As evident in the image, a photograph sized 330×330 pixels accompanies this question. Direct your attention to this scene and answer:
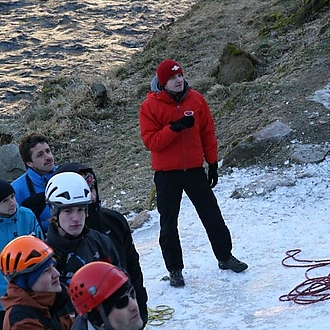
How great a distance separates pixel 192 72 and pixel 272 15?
262cm

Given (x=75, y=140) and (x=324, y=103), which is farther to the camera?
(x=75, y=140)

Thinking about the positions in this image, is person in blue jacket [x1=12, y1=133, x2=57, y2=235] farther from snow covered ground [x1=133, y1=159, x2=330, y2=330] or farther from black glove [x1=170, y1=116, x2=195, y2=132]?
snow covered ground [x1=133, y1=159, x2=330, y2=330]

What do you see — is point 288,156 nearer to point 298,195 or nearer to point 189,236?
point 298,195

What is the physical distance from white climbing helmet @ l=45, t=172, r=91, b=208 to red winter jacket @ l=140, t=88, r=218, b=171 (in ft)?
5.43

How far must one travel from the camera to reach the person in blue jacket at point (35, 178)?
520 centimetres

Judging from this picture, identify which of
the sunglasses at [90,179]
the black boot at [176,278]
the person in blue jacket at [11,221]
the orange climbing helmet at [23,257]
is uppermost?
the sunglasses at [90,179]

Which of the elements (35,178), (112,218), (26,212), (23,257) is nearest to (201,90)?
(35,178)

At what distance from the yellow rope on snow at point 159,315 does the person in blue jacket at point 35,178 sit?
47.9 inches

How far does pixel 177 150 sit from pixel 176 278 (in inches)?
42.9

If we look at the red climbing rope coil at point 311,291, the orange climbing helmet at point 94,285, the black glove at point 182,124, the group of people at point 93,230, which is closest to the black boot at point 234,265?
the group of people at point 93,230

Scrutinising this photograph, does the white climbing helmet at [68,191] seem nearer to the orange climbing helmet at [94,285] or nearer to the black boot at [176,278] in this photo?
the orange climbing helmet at [94,285]

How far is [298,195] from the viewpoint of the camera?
7.70m

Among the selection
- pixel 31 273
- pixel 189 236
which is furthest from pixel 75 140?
pixel 31 273

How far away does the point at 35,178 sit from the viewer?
17.5 ft
